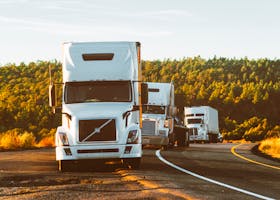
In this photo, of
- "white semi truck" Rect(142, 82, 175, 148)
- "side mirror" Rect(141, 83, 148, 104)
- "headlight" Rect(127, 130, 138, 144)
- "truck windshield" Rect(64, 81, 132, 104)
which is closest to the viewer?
"headlight" Rect(127, 130, 138, 144)

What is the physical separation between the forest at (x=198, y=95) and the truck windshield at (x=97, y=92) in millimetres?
54671

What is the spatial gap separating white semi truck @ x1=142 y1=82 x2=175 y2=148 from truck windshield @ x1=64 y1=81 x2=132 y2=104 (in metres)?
14.8

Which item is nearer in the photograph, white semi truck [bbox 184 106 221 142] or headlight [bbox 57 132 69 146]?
headlight [bbox 57 132 69 146]

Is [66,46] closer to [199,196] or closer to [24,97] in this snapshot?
[199,196]

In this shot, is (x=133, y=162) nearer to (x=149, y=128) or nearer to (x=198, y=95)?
(x=149, y=128)

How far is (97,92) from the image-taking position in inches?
767

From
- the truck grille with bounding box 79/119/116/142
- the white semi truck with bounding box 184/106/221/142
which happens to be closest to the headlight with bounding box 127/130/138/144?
the truck grille with bounding box 79/119/116/142

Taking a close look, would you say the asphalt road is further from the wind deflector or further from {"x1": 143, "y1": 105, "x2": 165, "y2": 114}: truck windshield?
{"x1": 143, "y1": 105, "x2": 165, "y2": 114}: truck windshield

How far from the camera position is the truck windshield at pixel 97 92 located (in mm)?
19422

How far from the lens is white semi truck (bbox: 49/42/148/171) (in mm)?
18266

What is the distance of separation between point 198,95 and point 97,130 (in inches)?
5336

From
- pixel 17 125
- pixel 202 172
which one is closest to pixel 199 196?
pixel 202 172

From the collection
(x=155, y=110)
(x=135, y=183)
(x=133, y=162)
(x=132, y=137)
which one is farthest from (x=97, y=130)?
(x=155, y=110)

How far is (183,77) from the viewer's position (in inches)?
7121
